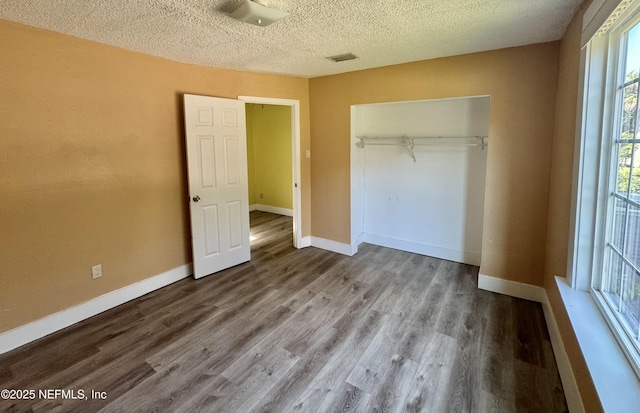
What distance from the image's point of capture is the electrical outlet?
2.86 m

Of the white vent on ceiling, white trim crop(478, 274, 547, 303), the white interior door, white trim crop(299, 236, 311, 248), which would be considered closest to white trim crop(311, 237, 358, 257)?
white trim crop(299, 236, 311, 248)

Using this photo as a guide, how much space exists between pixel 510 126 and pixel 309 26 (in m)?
2.04

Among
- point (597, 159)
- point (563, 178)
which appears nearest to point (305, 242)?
point (563, 178)

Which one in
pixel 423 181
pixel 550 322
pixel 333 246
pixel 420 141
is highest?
pixel 420 141

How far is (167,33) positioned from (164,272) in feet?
7.60

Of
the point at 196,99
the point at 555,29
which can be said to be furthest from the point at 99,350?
the point at 555,29

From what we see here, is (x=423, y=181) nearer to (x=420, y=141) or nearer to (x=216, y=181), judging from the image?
(x=420, y=141)

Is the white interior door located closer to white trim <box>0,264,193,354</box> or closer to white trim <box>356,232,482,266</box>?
white trim <box>0,264,193,354</box>

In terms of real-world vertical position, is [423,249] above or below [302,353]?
above

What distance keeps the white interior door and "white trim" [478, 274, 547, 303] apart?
2.79 meters

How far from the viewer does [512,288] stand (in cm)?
318

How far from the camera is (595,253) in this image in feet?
6.51

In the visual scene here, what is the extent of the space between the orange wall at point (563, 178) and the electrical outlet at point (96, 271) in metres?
3.56

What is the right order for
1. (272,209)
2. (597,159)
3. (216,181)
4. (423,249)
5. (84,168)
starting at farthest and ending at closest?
(272,209) → (423,249) → (216,181) → (84,168) → (597,159)
